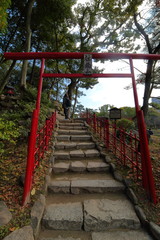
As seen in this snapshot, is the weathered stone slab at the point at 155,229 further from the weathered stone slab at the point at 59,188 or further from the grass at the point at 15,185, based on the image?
the grass at the point at 15,185

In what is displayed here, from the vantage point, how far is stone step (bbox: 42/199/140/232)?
2.02 meters

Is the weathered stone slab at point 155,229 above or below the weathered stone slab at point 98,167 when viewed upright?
below

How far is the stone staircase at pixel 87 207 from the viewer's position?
1958 millimetres

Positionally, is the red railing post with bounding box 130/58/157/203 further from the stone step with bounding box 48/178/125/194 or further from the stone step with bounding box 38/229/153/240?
the stone step with bounding box 38/229/153/240

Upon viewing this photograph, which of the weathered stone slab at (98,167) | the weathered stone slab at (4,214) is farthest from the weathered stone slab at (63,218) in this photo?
the weathered stone slab at (98,167)

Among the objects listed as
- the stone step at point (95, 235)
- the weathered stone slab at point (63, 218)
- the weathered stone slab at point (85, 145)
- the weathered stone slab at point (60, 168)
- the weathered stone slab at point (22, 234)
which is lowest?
the stone step at point (95, 235)

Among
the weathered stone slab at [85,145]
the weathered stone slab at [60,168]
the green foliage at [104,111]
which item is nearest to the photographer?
the weathered stone slab at [60,168]

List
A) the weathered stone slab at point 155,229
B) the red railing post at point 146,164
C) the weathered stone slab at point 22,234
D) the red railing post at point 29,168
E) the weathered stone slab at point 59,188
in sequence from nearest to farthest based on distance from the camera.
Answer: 1. the weathered stone slab at point 22,234
2. the weathered stone slab at point 155,229
3. the red railing post at point 29,168
4. the red railing post at point 146,164
5. the weathered stone slab at point 59,188

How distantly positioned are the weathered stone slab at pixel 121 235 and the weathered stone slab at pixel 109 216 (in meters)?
0.08

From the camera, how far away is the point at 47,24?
10.7 m

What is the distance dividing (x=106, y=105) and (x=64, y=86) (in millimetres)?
20476

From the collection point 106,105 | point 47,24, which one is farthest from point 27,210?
point 106,105

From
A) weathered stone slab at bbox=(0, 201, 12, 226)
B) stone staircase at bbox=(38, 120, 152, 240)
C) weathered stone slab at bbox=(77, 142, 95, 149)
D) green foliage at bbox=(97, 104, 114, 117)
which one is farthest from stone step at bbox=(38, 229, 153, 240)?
green foliage at bbox=(97, 104, 114, 117)

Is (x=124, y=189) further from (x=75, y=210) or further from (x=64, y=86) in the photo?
→ (x=64, y=86)
